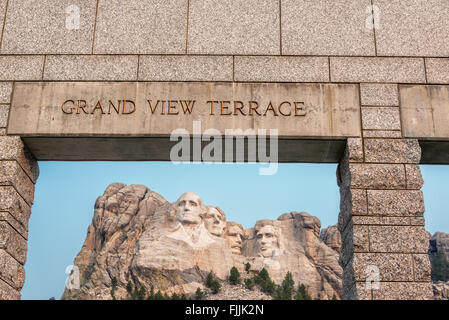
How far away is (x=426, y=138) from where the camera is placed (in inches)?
407

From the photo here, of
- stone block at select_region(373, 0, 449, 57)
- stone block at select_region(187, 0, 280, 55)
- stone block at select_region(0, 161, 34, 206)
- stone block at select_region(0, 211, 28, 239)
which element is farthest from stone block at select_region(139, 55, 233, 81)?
stone block at select_region(0, 211, 28, 239)

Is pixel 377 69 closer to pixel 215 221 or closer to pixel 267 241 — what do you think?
pixel 215 221

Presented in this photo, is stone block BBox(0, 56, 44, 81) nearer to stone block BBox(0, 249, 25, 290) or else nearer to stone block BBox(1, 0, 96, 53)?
stone block BBox(1, 0, 96, 53)

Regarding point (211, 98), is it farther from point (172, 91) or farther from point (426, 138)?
point (426, 138)

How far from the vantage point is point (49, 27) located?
11.4 m

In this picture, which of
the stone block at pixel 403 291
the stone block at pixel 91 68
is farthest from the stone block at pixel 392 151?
the stone block at pixel 91 68

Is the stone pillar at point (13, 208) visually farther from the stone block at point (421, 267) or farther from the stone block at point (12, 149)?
the stone block at point (421, 267)

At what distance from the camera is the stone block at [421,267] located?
369 inches

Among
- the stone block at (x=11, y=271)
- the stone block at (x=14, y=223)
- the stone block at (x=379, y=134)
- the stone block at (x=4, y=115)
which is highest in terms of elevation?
the stone block at (x=4, y=115)

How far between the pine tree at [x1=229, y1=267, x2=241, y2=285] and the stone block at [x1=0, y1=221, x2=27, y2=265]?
146 metres

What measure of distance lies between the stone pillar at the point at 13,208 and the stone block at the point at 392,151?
7.04 meters

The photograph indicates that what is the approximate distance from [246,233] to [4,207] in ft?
550

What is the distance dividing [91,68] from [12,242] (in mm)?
3919

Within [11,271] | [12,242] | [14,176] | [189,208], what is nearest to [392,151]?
[14,176]
